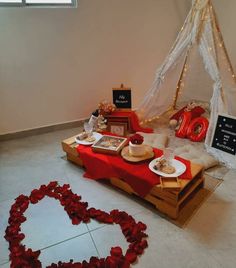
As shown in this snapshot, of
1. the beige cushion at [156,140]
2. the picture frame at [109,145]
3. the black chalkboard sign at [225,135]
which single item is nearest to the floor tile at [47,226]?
the picture frame at [109,145]

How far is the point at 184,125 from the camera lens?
2961 mm

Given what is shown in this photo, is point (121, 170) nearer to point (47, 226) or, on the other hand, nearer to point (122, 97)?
point (47, 226)

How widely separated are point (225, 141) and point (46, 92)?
6.85ft

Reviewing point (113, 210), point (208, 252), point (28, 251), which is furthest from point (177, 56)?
point (28, 251)

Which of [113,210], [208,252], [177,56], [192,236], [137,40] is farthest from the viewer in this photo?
[137,40]

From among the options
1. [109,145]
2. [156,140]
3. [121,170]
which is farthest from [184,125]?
[121,170]

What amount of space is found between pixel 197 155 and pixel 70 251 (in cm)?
148

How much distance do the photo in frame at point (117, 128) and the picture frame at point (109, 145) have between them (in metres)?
0.40

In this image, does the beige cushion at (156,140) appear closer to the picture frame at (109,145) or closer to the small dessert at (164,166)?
the picture frame at (109,145)

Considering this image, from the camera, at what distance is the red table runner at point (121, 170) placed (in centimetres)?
182

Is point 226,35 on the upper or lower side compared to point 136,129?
upper

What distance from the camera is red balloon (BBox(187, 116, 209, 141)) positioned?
2818mm

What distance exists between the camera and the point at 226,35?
3.51 meters

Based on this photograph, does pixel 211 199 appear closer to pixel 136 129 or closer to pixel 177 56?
pixel 136 129
